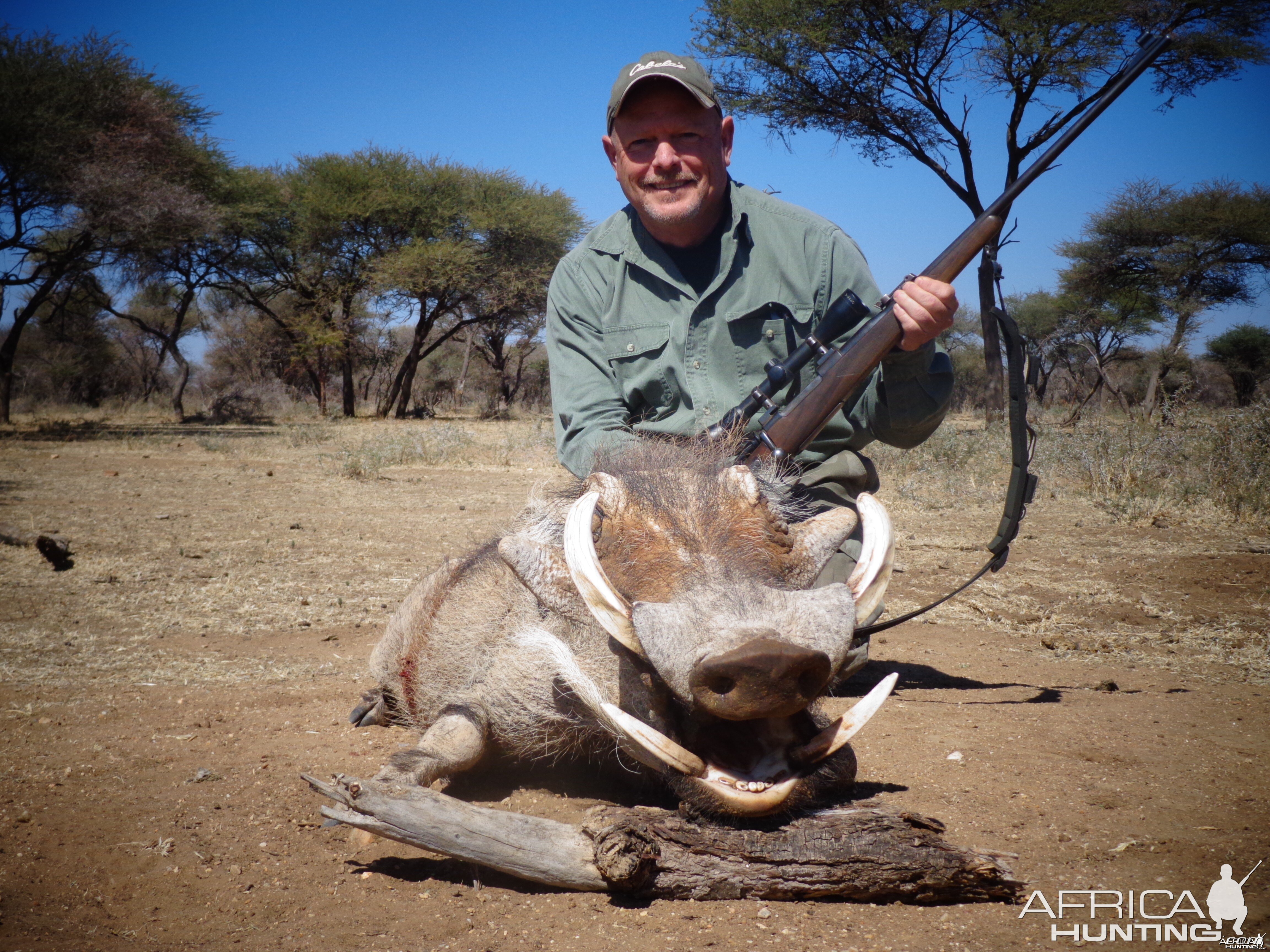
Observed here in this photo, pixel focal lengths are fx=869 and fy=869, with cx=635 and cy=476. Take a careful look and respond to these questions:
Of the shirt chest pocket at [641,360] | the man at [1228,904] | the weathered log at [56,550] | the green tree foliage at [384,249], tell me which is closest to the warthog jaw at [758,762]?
the man at [1228,904]

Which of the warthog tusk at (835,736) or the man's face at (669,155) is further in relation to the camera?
the man's face at (669,155)

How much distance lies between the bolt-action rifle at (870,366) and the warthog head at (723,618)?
0.39 m

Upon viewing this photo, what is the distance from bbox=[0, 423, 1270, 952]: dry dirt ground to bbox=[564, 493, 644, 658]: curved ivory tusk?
54 centimetres

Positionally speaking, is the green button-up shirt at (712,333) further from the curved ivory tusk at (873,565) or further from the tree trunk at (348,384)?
the tree trunk at (348,384)

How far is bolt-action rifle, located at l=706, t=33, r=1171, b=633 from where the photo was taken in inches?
93.4

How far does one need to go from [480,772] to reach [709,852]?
97 centimetres

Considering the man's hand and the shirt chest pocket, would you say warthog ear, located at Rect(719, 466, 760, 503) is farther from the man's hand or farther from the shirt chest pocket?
the shirt chest pocket

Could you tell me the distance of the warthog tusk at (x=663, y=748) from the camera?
1.58 metres

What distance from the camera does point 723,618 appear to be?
1533mm

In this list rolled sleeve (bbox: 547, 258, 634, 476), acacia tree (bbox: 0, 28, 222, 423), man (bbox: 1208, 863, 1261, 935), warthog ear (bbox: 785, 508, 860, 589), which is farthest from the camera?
acacia tree (bbox: 0, 28, 222, 423)

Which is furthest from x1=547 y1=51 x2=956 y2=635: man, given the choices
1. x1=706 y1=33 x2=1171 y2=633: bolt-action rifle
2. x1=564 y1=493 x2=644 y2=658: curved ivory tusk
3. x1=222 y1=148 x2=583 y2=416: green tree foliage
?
x1=222 y1=148 x2=583 y2=416: green tree foliage

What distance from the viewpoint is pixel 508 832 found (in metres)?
1.70

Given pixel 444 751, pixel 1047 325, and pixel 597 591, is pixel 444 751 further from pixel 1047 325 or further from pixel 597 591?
pixel 1047 325

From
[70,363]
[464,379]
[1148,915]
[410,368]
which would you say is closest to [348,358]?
[410,368]
